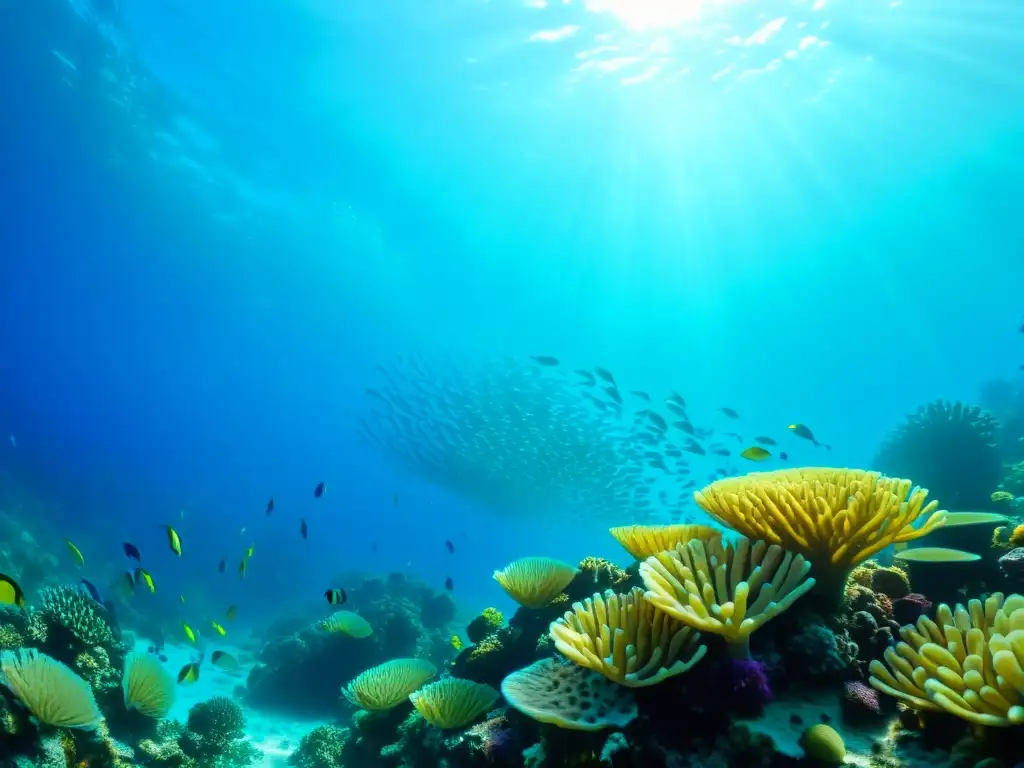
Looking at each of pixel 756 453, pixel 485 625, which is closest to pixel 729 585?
pixel 485 625

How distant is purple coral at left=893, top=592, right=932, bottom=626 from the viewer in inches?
142

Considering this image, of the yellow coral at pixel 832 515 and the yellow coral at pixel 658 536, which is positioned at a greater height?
the yellow coral at pixel 658 536

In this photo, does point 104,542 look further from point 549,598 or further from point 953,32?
point 953,32

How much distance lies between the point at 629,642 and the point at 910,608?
2.38 meters

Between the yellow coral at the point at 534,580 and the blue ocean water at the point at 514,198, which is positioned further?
the blue ocean water at the point at 514,198

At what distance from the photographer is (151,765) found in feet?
20.4

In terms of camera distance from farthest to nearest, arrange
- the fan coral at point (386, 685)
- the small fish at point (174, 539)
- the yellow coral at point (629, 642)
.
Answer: the small fish at point (174, 539) < the fan coral at point (386, 685) < the yellow coral at point (629, 642)

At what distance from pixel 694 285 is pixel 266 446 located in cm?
10945

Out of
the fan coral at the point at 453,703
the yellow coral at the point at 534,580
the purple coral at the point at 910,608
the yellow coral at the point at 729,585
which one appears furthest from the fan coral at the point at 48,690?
the purple coral at the point at 910,608

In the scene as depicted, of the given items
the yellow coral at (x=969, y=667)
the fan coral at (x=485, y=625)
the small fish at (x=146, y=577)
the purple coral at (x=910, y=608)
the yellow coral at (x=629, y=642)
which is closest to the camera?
the yellow coral at (x=969, y=667)

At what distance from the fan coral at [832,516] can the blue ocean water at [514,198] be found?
2119cm

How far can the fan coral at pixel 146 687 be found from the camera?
5988mm

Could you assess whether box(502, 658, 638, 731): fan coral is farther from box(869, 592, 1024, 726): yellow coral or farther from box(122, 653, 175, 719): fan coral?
box(122, 653, 175, 719): fan coral

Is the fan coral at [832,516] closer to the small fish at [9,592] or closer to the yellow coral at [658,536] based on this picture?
the yellow coral at [658,536]
